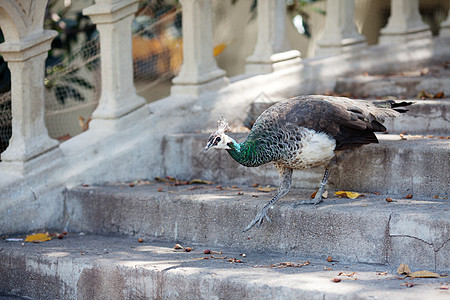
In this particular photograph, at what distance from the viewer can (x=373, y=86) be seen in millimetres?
6418

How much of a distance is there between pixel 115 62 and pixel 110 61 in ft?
0.12

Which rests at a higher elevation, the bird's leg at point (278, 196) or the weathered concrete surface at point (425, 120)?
the weathered concrete surface at point (425, 120)

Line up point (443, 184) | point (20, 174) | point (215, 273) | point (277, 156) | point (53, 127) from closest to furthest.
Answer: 1. point (215, 273)
2. point (277, 156)
3. point (443, 184)
4. point (20, 174)
5. point (53, 127)

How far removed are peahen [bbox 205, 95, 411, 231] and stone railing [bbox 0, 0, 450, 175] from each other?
5.05 feet

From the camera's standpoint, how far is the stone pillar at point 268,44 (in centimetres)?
637

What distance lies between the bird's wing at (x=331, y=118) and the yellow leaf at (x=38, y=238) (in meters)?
Result: 1.61

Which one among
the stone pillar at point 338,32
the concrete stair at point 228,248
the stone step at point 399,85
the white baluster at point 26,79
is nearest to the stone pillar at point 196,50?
the concrete stair at point 228,248

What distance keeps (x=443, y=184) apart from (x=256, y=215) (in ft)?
3.85

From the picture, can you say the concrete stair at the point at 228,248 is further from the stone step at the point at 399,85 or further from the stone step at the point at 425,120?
the stone step at the point at 399,85

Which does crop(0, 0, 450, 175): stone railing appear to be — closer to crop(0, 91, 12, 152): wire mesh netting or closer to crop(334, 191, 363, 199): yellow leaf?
crop(0, 91, 12, 152): wire mesh netting

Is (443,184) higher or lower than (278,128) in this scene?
lower

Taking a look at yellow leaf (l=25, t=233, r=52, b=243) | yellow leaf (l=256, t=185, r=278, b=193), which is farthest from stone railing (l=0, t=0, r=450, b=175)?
yellow leaf (l=256, t=185, r=278, b=193)

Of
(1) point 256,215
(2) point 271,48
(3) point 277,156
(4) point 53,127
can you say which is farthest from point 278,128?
(4) point 53,127

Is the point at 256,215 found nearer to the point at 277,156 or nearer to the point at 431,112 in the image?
the point at 277,156
